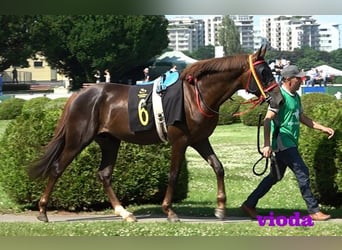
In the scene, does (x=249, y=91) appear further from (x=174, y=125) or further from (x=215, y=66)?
(x=174, y=125)

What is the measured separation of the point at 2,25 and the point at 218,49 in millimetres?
19173

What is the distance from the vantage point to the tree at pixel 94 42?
55438mm

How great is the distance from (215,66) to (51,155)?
2.24m

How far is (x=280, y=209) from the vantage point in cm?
827

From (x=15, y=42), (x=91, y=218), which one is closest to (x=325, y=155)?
(x=91, y=218)

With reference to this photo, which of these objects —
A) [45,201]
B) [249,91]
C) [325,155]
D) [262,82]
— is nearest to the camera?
[262,82]

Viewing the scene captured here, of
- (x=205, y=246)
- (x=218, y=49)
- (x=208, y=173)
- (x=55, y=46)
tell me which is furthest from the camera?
(x=55, y=46)

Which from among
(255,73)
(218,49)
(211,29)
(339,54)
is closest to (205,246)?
(255,73)

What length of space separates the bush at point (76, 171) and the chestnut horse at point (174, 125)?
0.53 meters

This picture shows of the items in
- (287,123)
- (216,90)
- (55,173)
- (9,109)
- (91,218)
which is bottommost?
(9,109)

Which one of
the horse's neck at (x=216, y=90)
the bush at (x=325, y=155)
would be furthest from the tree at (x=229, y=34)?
the horse's neck at (x=216, y=90)

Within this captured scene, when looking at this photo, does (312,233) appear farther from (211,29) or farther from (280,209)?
(211,29)

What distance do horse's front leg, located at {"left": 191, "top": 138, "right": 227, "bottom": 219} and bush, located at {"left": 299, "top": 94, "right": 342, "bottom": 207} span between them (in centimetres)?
159

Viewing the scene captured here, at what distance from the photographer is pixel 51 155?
24.7 feet
